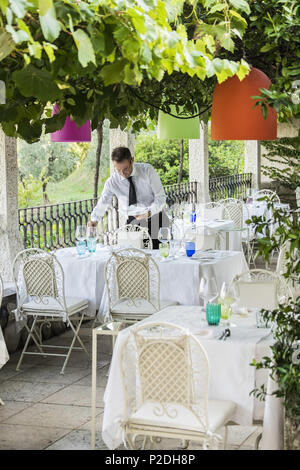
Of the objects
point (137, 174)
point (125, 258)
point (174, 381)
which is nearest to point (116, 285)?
point (125, 258)

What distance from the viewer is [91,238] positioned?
7270mm

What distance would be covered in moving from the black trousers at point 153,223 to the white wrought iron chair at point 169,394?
4401 millimetres

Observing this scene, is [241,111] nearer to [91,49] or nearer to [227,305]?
[91,49]

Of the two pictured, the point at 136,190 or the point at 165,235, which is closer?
the point at 165,235

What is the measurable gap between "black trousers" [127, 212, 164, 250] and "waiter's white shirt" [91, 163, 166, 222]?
0.18 metres

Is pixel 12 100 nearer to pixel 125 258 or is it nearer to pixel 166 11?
pixel 166 11

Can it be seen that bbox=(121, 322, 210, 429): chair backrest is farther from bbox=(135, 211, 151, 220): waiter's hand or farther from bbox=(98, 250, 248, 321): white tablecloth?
bbox=(135, 211, 151, 220): waiter's hand

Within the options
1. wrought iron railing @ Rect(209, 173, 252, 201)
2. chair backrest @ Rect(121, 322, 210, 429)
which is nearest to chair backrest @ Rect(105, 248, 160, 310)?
chair backrest @ Rect(121, 322, 210, 429)

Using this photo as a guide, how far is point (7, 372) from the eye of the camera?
247 inches

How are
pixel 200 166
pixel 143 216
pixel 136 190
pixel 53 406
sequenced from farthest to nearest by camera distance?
1. pixel 200 166
2. pixel 136 190
3. pixel 143 216
4. pixel 53 406

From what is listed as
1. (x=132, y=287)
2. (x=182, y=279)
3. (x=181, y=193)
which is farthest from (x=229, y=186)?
(x=132, y=287)

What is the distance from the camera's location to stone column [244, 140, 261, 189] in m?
16.3

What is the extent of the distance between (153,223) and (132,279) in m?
1.82

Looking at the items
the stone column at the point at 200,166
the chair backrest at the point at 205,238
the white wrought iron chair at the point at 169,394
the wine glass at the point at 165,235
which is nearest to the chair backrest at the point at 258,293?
the white wrought iron chair at the point at 169,394
